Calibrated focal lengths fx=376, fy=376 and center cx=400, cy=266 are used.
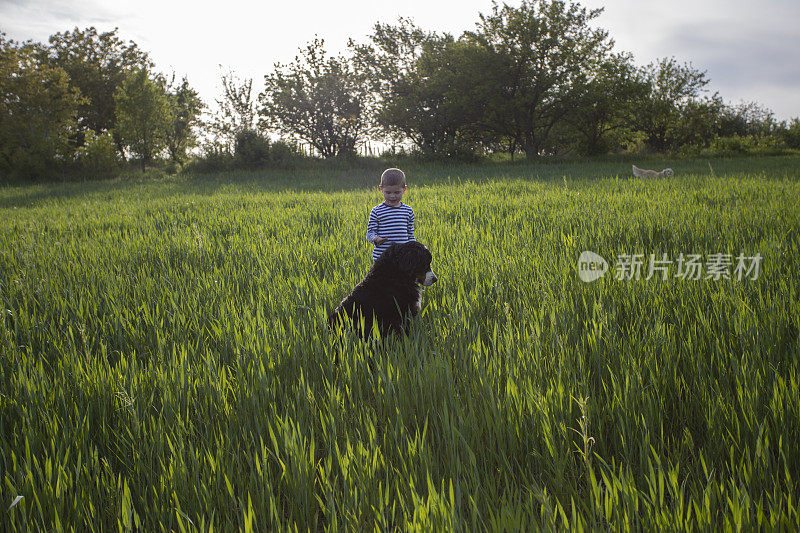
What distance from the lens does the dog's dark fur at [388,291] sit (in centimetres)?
234

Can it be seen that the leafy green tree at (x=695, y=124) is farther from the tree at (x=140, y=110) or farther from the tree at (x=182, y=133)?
the tree at (x=182, y=133)

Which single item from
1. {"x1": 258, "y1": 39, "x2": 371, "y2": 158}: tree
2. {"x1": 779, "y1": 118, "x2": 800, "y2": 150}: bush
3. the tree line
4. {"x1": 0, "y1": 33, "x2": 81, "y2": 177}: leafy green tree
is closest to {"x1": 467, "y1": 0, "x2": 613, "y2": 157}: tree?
the tree line

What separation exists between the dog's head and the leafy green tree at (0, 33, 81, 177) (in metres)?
31.8

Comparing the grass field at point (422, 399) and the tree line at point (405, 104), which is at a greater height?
the tree line at point (405, 104)

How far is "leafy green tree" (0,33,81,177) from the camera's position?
23.5m

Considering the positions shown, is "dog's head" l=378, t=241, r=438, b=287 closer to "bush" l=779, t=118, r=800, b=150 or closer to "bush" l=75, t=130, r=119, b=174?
"bush" l=75, t=130, r=119, b=174

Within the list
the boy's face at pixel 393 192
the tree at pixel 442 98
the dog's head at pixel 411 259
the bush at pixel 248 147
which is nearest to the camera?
the dog's head at pixel 411 259

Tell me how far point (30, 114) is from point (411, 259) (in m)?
33.9

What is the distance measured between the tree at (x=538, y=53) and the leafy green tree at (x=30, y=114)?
Answer: 28051 mm

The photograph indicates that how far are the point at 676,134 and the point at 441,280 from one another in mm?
39631

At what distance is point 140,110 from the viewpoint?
2514 centimetres

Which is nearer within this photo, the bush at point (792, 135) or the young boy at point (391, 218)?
the young boy at point (391, 218)

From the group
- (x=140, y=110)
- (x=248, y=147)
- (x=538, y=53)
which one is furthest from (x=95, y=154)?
(x=538, y=53)

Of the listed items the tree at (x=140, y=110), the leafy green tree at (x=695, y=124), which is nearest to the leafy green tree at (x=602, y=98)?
the leafy green tree at (x=695, y=124)
